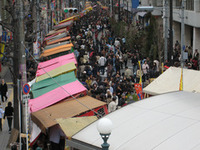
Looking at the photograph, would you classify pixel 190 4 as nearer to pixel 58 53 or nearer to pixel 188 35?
pixel 188 35

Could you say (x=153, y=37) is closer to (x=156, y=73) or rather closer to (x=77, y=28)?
(x=156, y=73)

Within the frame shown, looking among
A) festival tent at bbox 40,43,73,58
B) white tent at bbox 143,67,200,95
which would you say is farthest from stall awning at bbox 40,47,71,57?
white tent at bbox 143,67,200,95

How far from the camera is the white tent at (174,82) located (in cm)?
1812

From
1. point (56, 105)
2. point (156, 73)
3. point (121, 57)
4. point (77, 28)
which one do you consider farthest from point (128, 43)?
point (56, 105)

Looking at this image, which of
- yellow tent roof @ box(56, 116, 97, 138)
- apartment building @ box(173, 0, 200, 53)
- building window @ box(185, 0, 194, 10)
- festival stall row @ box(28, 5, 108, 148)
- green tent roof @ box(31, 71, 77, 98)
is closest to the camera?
yellow tent roof @ box(56, 116, 97, 138)

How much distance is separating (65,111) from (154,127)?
540cm

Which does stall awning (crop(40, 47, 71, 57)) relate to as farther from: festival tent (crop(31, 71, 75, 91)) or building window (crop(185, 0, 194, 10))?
building window (crop(185, 0, 194, 10))

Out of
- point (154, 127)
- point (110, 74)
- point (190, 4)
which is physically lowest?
point (110, 74)

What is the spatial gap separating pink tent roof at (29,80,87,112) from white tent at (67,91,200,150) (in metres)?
4.99

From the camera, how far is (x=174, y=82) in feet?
62.4

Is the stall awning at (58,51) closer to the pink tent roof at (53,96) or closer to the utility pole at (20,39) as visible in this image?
the utility pole at (20,39)

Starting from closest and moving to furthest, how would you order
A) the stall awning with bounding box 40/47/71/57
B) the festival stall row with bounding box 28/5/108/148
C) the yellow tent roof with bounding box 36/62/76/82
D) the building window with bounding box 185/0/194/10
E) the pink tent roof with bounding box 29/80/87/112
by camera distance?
the festival stall row with bounding box 28/5/108/148, the pink tent roof with bounding box 29/80/87/112, the yellow tent roof with bounding box 36/62/76/82, the stall awning with bounding box 40/47/71/57, the building window with bounding box 185/0/194/10

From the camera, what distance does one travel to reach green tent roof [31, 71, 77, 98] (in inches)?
728

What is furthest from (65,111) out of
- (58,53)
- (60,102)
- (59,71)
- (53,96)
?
(58,53)
